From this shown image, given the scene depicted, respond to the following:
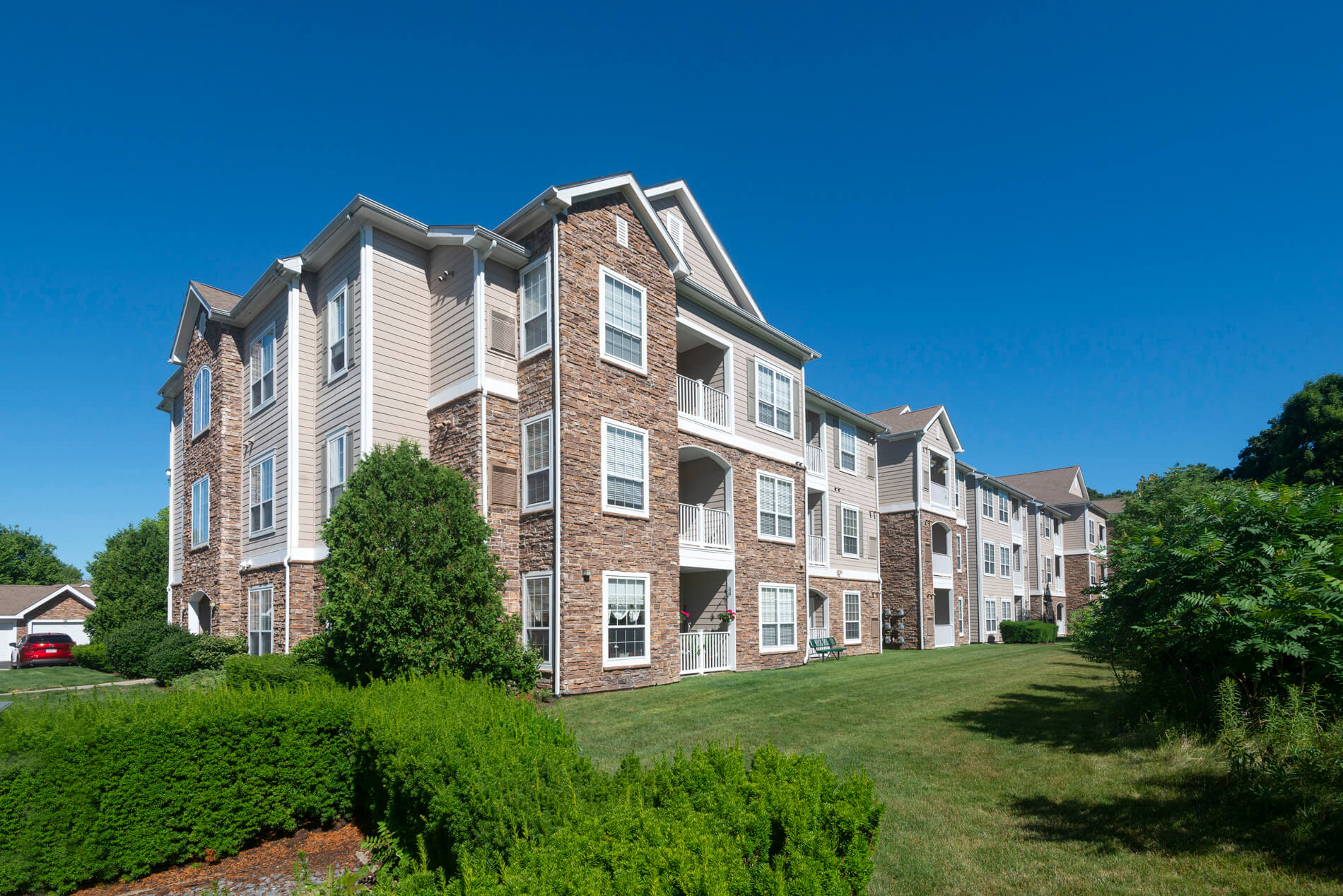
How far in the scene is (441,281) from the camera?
17.4 meters

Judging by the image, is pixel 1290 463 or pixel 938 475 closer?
pixel 938 475

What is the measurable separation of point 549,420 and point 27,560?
306 feet

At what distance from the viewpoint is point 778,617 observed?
22.2 metres

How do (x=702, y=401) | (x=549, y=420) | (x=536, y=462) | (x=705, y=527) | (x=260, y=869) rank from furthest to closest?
1. (x=702, y=401)
2. (x=705, y=527)
3. (x=536, y=462)
4. (x=549, y=420)
5. (x=260, y=869)

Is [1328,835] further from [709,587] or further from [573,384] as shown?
[709,587]

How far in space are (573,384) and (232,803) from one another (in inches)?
389

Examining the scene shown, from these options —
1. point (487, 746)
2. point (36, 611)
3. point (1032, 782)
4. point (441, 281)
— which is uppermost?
point (441, 281)

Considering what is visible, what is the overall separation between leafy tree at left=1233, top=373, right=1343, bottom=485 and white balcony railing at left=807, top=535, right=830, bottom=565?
2841 cm

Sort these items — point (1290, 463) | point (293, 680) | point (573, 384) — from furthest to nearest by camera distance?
point (1290, 463) → point (573, 384) → point (293, 680)

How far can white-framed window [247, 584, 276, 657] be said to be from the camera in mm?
18406

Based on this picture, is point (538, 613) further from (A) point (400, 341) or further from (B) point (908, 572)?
(B) point (908, 572)

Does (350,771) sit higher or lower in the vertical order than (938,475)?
lower

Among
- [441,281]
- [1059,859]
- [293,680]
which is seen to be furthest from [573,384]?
[1059,859]

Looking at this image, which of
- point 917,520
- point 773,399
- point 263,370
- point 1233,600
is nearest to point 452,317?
point 263,370
